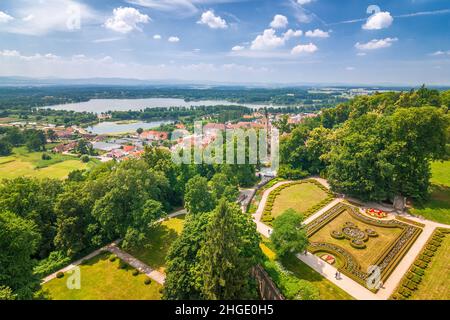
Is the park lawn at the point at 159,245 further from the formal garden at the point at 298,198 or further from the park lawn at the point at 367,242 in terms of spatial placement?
the park lawn at the point at 367,242

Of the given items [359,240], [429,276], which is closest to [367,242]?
[359,240]

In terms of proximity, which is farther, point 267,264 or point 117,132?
point 117,132
